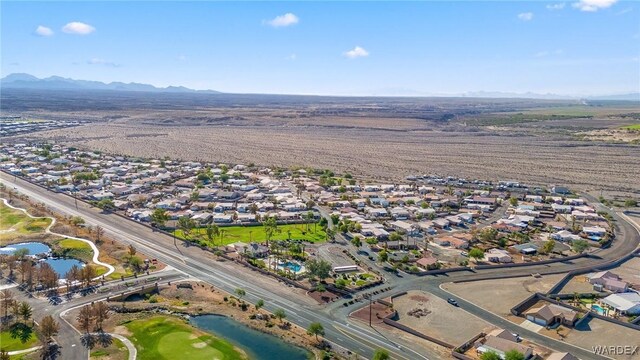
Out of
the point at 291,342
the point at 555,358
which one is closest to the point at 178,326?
the point at 291,342

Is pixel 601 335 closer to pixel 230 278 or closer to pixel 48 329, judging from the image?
pixel 230 278

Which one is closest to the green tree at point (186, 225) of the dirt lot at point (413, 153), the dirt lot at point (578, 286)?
the dirt lot at point (578, 286)

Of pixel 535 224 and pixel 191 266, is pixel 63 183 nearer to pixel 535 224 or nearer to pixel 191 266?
A: pixel 191 266

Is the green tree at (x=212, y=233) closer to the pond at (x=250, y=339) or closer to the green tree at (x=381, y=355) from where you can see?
the pond at (x=250, y=339)

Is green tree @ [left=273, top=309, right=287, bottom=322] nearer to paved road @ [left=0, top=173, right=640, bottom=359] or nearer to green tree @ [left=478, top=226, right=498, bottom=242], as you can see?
paved road @ [left=0, top=173, right=640, bottom=359]

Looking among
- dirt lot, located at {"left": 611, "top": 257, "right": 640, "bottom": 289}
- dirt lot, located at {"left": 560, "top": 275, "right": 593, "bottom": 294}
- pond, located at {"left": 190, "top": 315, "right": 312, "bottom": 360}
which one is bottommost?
pond, located at {"left": 190, "top": 315, "right": 312, "bottom": 360}

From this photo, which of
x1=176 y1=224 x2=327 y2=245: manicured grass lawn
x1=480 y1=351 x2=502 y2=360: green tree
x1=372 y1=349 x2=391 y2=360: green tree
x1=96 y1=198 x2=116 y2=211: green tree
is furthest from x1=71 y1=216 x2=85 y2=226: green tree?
x1=480 y1=351 x2=502 y2=360: green tree

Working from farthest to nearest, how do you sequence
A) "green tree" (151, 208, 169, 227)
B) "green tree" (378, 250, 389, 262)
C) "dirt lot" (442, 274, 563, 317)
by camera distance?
"green tree" (151, 208, 169, 227) → "green tree" (378, 250, 389, 262) → "dirt lot" (442, 274, 563, 317)
